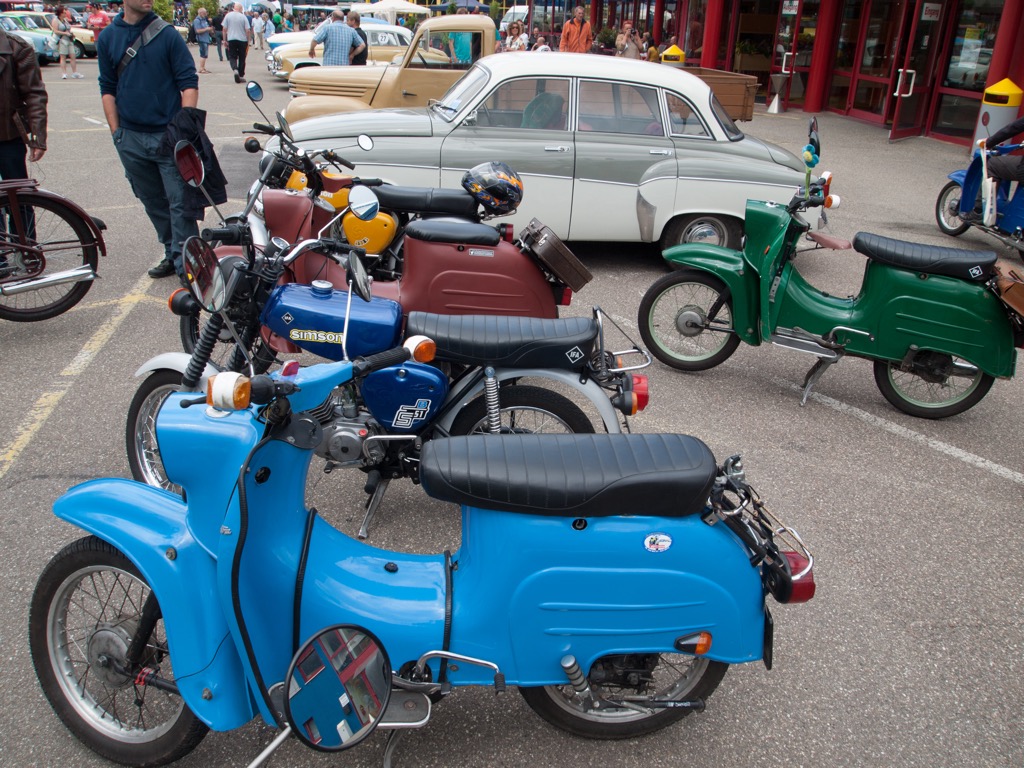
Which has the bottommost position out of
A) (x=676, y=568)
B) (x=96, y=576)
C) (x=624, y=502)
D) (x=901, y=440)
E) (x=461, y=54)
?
(x=901, y=440)

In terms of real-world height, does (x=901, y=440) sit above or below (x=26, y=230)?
→ below

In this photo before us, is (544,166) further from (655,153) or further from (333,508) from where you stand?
(333,508)

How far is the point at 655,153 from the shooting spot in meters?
6.54

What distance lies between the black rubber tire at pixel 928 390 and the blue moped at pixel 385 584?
2.92 m

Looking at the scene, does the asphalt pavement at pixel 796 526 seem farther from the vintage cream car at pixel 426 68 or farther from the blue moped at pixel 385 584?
the vintage cream car at pixel 426 68

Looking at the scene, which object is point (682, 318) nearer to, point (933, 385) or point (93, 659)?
point (933, 385)

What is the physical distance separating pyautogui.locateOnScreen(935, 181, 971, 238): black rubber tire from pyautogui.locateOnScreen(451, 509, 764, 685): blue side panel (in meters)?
7.62

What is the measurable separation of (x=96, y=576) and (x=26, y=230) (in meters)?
3.93

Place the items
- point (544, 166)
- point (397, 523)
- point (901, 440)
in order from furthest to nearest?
point (544, 166), point (901, 440), point (397, 523)

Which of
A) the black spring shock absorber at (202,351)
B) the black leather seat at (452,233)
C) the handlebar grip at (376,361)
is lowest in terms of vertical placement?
the black spring shock absorber at (202,351)

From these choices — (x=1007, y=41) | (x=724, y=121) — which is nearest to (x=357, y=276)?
(x=724, y=121)

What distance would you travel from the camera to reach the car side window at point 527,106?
650 centimetres

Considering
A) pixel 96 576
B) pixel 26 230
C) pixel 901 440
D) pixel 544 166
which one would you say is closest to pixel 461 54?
pixel 544 166

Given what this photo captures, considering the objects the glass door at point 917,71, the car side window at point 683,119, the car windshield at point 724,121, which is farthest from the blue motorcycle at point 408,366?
the glass door at point 917,71
